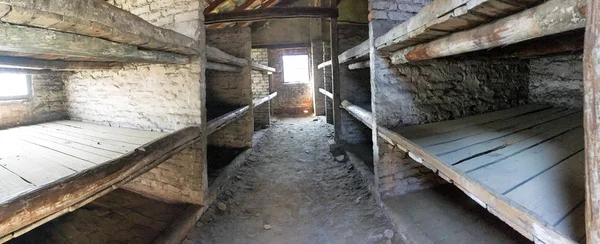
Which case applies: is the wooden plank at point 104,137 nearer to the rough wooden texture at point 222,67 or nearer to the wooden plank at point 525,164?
the rough wooden texture at point 222,67

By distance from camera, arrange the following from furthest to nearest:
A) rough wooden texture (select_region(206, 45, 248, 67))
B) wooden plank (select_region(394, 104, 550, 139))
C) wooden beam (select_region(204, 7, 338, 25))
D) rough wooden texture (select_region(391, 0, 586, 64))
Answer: wooden beam (select_region(204, 7, 338, 25)) < rough wooden texture (select_region(206, 45, 248, 67)) < wooden plank (select_region(394, 104, 550, 139)) < rough wooden texture (select_region(391, 0, 586, 64))

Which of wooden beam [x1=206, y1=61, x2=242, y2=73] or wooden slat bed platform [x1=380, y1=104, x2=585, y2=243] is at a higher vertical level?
wooden beam [x1=206, y1=61, x2=242, y2=73]

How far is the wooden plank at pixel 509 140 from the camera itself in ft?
5.58

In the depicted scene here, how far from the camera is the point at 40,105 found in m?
4.03

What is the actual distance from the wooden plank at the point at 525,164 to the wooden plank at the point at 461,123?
2.21 feet

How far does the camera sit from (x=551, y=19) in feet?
3.37

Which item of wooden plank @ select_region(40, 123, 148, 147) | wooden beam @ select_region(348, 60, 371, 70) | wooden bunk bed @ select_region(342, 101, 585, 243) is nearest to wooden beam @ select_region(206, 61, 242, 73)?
wooden plank @ select_region(40, 123, 148, 147)

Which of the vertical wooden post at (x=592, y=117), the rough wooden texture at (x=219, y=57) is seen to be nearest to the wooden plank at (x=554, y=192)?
the vertical wooden post at (x=592, y=117)

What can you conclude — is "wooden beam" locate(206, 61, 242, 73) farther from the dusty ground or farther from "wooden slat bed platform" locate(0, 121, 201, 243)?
the dusty ground

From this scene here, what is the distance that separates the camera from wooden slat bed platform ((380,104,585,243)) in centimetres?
107

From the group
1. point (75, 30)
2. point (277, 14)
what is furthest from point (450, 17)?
point (277, 14)

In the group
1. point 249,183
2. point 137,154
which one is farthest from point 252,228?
point 137,154

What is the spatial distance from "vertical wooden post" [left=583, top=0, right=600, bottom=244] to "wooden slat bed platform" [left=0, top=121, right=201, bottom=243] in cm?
217

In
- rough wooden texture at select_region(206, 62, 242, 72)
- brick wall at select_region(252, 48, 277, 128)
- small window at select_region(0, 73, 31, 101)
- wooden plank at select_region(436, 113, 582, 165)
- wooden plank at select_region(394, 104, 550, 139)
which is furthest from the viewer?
brick wall at select_region(252, 48, 277, 128)
